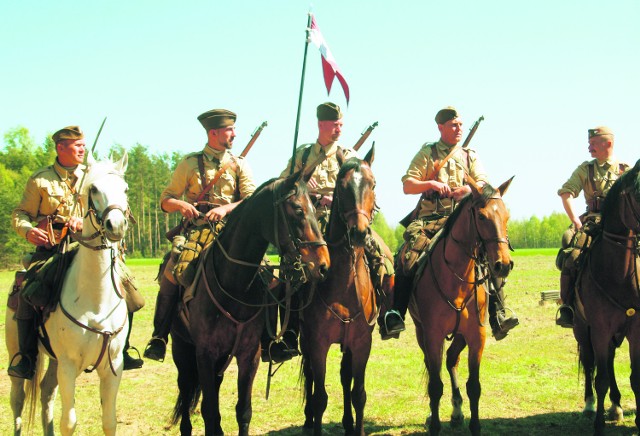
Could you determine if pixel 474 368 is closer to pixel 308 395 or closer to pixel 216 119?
pixel 308 395

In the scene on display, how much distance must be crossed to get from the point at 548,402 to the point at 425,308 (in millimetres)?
3413

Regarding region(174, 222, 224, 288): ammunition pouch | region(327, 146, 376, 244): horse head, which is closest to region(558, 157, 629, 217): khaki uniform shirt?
region(327, 146, 376, 244): horse head

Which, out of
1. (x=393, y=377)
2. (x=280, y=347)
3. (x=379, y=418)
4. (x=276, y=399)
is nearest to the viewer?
(x=280, y=347)

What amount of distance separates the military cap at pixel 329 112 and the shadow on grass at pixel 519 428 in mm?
4355

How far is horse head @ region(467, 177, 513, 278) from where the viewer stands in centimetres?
721

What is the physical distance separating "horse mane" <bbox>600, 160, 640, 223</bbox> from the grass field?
3044 millimetres

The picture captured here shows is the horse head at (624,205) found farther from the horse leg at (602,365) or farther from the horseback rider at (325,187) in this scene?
the horseback rider at (325,187)

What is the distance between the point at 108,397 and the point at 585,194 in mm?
7368

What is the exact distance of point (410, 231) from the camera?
925cm

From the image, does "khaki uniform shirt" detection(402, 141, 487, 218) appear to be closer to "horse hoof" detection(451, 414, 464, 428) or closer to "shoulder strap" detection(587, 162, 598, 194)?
"shoulder strap" detection(587, 162, 598, 194)

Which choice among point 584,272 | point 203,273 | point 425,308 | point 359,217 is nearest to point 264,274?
point 203,273

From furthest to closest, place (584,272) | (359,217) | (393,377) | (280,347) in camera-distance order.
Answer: (393,377) < (584,272) < (280,347) < (359,217)

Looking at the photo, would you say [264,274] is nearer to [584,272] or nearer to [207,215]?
[207,215]

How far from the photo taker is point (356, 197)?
23.3 ft
